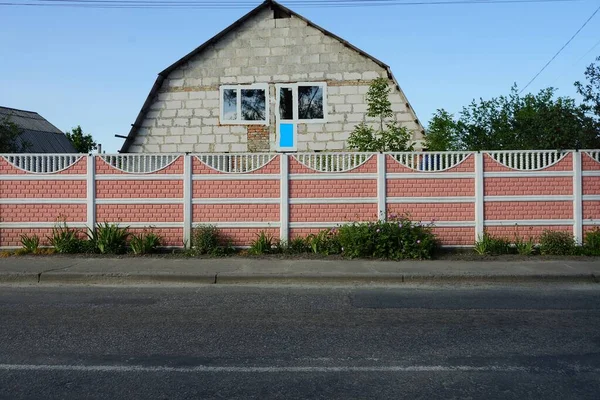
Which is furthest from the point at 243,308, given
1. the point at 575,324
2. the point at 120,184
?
the point at 120,184

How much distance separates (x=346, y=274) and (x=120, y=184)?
550cm

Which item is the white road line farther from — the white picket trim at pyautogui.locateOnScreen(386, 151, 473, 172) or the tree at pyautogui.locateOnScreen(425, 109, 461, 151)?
the tree at pyautogui.locateOnScreen(425, 109, 461, 151)

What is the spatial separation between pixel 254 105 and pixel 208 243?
7.87m

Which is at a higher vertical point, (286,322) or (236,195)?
(236,195)

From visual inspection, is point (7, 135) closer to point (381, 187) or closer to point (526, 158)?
point (381, 187)

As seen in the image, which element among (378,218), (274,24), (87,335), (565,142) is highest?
(274,24)

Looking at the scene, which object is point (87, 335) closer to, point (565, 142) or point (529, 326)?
point (529, 326)

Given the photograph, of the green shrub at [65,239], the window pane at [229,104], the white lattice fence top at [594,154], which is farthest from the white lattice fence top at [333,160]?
the window pane at [229,104]

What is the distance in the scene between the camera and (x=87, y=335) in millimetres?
6566


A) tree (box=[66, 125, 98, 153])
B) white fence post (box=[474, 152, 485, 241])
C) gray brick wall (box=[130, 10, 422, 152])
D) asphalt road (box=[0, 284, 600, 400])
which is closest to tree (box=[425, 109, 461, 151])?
gray brick wall (box=[130, 10, 422, 152])

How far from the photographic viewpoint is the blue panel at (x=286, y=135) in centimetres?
1927

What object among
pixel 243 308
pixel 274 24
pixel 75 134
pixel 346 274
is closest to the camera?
pixel 243 308

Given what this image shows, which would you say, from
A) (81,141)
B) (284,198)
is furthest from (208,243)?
(81,141)

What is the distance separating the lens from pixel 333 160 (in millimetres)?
13000
